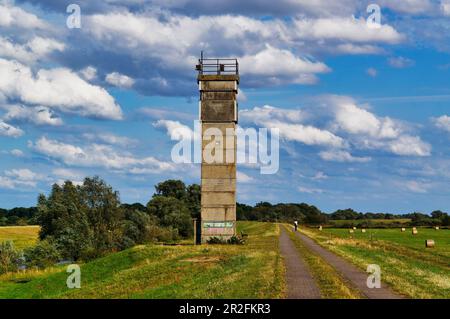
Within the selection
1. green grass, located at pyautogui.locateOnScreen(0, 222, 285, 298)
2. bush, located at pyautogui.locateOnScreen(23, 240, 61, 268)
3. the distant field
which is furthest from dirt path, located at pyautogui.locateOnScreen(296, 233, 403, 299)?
the distant field

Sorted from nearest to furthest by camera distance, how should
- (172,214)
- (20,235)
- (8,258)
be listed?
(8,258) < (172,214) < (20,235)

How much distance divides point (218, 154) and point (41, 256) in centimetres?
3087

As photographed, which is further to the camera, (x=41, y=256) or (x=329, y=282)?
(x=41, y=256)

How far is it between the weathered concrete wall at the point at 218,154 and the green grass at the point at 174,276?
12.5 feet

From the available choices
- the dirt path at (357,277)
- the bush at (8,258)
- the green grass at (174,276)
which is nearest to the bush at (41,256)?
the bush at (8,258)

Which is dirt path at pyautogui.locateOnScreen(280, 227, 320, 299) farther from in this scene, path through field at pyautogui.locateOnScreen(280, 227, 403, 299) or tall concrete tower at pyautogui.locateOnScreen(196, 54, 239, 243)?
tall concrete tower at pyautogui.locateOnScreen(196, 54, 239, 243)

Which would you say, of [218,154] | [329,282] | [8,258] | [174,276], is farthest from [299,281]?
[8,258]

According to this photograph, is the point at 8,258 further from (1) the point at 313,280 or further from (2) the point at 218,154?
(1) the point at 313,280

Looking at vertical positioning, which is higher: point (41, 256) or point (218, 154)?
point (218, 154)

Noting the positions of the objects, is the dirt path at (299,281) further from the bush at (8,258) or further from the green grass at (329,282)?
the bush at (8,258)

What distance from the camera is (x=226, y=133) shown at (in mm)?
52281

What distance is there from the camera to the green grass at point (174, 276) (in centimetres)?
2681

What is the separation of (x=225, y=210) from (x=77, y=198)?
5654 centimetres

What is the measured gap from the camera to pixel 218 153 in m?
52.5
